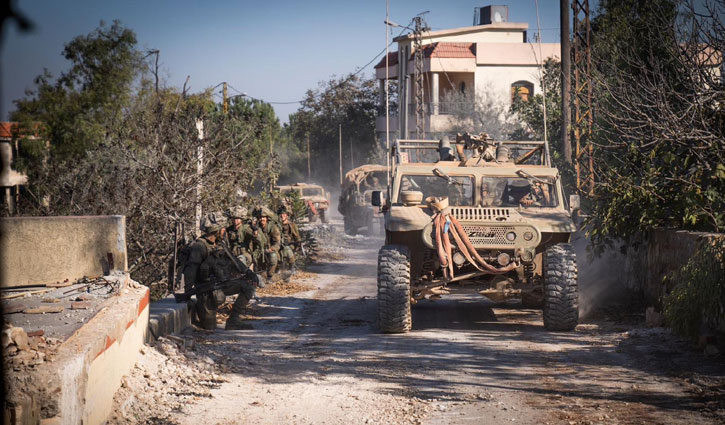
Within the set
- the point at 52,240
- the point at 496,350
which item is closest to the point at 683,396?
the point at 496,350

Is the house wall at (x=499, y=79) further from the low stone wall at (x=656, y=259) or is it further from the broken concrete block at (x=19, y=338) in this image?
the broken concrete block at (x=19, y=338)

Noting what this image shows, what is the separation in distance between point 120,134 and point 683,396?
9532 millimetres

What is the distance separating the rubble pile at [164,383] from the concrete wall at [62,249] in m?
1.27

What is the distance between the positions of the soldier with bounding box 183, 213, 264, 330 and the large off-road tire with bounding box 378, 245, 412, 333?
4.95ft

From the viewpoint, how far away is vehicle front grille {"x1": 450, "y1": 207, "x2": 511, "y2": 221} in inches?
351

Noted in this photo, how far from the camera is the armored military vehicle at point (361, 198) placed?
2831 centimetres

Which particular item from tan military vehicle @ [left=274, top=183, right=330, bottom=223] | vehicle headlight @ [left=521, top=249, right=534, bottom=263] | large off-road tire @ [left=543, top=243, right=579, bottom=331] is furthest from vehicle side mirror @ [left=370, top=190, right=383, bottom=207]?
tan military vehicle @ [left=274, top=183, right=330, bottom=223]

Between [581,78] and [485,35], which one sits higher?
[485,35]

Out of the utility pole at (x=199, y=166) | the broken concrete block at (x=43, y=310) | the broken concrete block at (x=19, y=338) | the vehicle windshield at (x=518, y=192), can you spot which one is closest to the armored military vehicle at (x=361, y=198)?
the utility pole at (x=199, y=166)

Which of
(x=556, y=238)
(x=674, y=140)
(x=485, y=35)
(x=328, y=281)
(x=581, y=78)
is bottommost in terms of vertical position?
(x=328, y=281)

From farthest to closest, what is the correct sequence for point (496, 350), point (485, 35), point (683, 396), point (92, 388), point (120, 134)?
1. point (485, 35)
2. point (120, 134)
3. point (496, 350)
4. point (683, 396)
5. point (92, 388)

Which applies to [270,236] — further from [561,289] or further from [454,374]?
[454,374]

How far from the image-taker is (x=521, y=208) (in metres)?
9.45

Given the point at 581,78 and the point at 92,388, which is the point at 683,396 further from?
the point at 581,78
